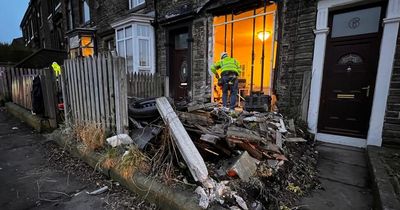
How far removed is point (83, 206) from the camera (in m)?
2.46

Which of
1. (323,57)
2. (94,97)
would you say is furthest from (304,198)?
(94,97)

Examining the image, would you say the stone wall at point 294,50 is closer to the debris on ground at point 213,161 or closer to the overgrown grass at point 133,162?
the debris on ground at point 213,161

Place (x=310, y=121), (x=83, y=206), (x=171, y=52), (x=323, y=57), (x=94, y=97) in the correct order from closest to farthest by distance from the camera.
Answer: (x=83, y=206) → (x=94, y=97) → (x=323, y=57) → (x=310, y=121) → (x=171, y=52)

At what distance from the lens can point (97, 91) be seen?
3.71 metres

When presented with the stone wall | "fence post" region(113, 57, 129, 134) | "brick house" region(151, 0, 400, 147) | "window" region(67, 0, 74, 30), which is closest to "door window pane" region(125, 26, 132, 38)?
"brick house" region(151, 0, 400, 147)

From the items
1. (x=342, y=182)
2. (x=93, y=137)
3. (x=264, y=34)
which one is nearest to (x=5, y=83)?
(x=93, y=137)

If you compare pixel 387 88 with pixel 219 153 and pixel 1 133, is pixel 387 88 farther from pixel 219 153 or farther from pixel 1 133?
pixel 1 133

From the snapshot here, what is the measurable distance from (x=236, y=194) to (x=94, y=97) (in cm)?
304

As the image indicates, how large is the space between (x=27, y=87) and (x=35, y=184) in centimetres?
476

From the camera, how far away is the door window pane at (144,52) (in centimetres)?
883

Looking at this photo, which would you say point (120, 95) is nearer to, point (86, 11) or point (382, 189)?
point (382, 189)

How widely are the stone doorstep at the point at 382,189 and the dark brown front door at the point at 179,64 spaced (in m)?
6.08

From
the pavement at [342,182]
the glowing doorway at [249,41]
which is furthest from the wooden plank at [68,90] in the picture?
the pavement at [342,182]

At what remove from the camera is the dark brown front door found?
820cm
